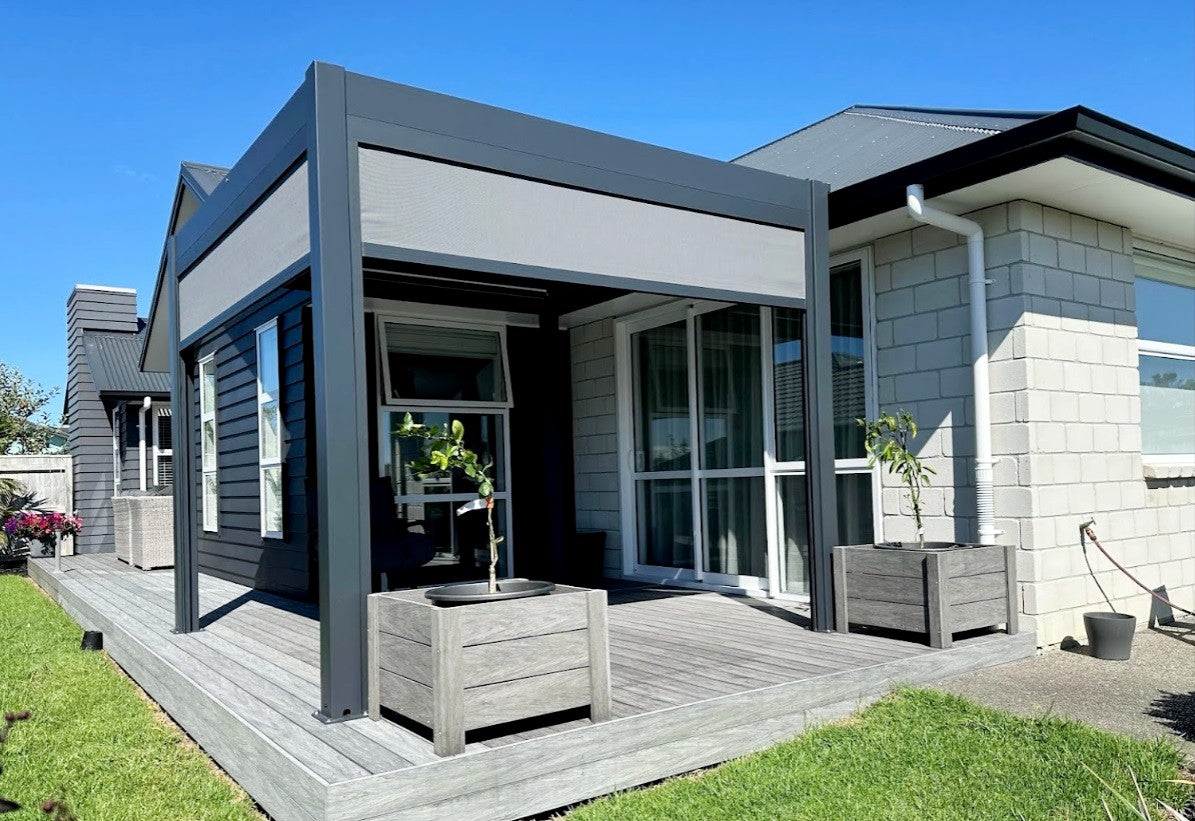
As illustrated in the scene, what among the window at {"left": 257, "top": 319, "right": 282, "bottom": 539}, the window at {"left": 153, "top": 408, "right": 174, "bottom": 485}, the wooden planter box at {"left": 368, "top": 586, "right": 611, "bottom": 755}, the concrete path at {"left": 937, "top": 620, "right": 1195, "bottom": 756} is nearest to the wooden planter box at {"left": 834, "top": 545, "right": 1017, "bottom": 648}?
the concrete path at {"left": 937, "top": 620, "right": 1195, "bottom": 756}

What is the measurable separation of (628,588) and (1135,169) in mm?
4117

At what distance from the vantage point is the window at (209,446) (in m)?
8.68

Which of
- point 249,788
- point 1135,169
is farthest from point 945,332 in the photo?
point 249,788

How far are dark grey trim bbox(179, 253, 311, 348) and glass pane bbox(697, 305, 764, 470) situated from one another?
11.0 feet

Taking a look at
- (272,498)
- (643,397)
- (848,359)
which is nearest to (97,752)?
→ (272,498)

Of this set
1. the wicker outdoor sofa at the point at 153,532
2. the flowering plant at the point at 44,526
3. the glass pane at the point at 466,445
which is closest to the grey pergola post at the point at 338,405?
the glass pane at the point at 466,445

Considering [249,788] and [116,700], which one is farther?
[116,700]

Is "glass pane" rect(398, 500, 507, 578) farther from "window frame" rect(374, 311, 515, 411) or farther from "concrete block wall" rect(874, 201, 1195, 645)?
"concrete block wall" rect(874, 201, 1195, 645)

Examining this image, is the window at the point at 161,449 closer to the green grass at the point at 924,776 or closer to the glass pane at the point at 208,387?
the glass pane at the point at 208,387

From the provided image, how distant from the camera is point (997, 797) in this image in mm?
2820

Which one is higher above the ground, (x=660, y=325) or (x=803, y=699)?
→ (x=660, y=325)

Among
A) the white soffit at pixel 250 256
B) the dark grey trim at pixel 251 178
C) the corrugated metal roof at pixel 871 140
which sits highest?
the corrugated metal roof at pixel 871 140

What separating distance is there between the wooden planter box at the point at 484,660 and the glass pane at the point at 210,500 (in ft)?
20.1

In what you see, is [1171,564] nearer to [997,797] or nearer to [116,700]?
[997,797]
